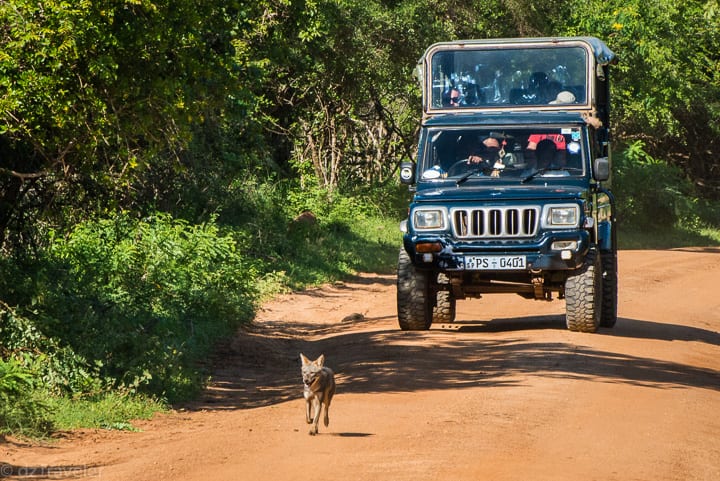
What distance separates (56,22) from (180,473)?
3.78m

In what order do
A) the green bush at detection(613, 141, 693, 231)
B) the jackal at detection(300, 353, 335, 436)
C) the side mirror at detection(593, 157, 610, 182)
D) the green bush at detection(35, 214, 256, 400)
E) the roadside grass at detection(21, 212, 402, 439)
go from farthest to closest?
1. the green bush at detection(613, 141, 693, 231)
2. the side mirror at detection(593, 157, 610, 182)
3. the green bush at detection(35, 214, 256, 400)
4. the roadside grass at detection(21, 212, 402, 439)
5. the jackal at detection(300, 353, 335, 436)

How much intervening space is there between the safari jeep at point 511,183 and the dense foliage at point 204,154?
2.54 metres

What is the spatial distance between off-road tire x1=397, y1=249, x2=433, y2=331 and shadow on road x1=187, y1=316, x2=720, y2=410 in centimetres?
19

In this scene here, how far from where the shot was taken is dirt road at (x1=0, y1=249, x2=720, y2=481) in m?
7.15

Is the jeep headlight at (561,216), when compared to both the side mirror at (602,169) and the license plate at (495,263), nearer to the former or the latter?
the license plate at (495,263)

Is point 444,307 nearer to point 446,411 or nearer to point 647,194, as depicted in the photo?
point 446,411

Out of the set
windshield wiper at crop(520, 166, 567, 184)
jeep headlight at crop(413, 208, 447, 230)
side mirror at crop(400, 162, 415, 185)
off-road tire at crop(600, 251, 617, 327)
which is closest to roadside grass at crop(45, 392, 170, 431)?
jeep headlight at crop(413, 208, 447, 230)

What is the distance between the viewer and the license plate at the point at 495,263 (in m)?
12.9

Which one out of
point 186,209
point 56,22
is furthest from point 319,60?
point 56,22

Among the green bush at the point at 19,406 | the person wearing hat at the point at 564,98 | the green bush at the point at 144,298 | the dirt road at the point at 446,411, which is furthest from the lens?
the person wearing hat at the point at 564,98

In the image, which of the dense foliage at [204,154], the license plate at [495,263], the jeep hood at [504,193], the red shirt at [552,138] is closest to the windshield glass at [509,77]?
the red shirt at [552,138]

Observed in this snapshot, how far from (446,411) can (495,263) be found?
411 cm

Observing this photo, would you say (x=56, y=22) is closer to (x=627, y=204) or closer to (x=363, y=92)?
(x=363, y=92)

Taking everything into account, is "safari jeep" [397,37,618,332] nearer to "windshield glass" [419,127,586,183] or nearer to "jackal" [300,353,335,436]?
"windshield glass" [419,127,586,183]
